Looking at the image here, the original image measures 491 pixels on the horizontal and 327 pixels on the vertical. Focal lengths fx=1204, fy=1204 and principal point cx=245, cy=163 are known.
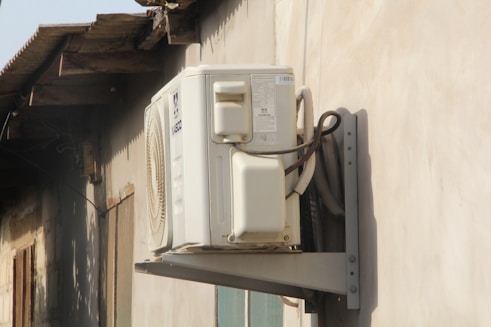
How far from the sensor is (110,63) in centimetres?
962

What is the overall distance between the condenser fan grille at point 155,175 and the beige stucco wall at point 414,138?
2.41 ft

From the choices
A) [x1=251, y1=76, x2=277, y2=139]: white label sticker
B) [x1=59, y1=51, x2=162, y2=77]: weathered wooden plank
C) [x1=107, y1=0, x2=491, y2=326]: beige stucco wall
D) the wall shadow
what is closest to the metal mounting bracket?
[x1=107, y1=0, x2=491, y2=326]: beige stucco wall

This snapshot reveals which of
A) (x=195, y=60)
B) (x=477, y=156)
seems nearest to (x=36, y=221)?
(x=195, y=60)

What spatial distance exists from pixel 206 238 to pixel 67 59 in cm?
510

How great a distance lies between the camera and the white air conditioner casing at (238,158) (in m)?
4.51

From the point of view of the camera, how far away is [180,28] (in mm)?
8164

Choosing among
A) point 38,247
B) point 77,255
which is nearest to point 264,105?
point 77,255

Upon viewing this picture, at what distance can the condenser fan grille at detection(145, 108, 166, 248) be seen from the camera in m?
5.21

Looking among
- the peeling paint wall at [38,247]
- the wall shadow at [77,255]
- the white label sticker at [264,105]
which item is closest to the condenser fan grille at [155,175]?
the white label sticker at [264,105]

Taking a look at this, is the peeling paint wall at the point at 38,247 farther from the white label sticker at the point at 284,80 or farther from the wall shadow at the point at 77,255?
the white label sticker at the point at 284,80

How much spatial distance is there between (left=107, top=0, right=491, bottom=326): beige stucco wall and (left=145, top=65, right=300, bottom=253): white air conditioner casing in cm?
33

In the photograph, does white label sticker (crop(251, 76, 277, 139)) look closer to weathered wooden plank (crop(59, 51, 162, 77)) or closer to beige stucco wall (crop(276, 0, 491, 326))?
beige stucco wall (crop(276, 0, 491, 326))

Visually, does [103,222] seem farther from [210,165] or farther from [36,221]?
[210,165]

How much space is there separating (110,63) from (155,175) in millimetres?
4414
